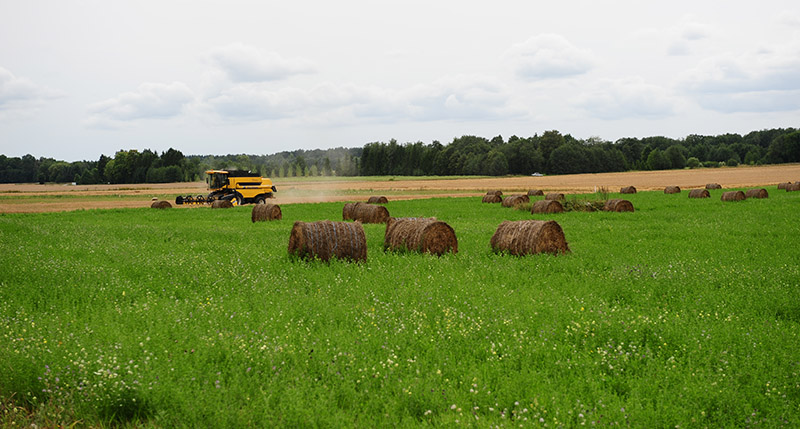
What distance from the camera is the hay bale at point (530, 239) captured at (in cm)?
1334

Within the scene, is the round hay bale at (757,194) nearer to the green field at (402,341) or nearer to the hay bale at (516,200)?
the hay bale at (516,200)

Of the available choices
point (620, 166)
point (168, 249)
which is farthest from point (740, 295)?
point (620, 166)

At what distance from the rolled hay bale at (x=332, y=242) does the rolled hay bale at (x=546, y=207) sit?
1580 centimetres

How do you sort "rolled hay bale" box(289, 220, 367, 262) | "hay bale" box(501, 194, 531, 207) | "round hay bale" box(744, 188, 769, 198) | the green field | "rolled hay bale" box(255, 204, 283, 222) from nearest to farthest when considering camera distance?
1. the green field
2. "rolled hay bale" box(289, 220, 367, 262)
3. "rolled hay bale" box(255, 204, 283, 222)
4. "hay bale" box(501, 194, 531, 207)
5. "round hay bale" box(744, 188, 769, 198)

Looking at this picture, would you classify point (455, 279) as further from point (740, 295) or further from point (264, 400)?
point (264, 400)

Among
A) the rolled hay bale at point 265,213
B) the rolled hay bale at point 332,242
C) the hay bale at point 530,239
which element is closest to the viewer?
the rolled hay bale at point 332,242

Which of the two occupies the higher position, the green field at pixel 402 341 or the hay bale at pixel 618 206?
the hay bale at pixel 618 206

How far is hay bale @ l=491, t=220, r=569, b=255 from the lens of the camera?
1334cm

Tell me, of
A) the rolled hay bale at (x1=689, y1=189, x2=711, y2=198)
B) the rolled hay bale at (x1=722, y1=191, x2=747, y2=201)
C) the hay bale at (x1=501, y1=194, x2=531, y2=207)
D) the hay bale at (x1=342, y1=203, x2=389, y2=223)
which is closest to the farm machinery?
the hay bale at (x1=342, y1=203, x2=389, y2=223)

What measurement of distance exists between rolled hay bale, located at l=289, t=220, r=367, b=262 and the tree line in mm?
109041

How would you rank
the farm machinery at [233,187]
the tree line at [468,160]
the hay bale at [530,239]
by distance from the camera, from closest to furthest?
1. the hay bale at [530,239]
2. the farm machinery at [233,187]
3. the tree line at [468,160]

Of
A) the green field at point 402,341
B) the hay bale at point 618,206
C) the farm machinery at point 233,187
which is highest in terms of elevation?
the farm machinery at point 233,187

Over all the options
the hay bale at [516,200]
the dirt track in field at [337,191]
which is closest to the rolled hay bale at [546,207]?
the hay bale at [516,200]

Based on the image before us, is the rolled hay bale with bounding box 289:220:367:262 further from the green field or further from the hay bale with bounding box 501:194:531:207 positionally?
the hay bale with bounding box 501:194:531:207
